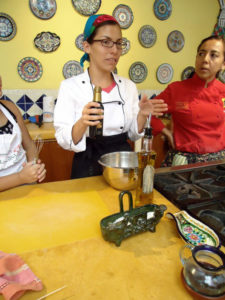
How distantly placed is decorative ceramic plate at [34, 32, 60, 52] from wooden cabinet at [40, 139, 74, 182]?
93 cm

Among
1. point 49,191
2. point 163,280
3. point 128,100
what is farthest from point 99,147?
point 163,280

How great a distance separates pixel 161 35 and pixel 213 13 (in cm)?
80

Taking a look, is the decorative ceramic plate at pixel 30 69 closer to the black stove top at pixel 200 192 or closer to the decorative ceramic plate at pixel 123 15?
the decorative ceramic plate at pixel 123 15

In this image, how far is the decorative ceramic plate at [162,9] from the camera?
7.80 feet

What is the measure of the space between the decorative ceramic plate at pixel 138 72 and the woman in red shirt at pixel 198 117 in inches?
35.2

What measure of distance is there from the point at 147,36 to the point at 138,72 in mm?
390

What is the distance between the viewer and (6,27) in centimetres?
194

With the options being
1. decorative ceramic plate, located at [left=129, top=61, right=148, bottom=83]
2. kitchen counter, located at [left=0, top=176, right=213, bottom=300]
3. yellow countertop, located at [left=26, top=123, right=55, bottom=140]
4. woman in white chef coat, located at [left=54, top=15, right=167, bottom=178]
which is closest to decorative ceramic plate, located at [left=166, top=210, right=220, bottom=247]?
kitchen counter, located at [left=0, top=176, right=213, bottom=300]

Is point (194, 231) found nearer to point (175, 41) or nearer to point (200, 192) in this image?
point (200, 192)

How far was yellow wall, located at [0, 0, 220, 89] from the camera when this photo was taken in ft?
6.61

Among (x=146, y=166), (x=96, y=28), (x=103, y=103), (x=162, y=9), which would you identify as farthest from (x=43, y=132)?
(x=162, y=9)

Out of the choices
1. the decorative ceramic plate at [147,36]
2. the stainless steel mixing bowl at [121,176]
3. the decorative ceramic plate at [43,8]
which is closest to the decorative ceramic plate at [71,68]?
the decorative ceramic plate at [43,8]

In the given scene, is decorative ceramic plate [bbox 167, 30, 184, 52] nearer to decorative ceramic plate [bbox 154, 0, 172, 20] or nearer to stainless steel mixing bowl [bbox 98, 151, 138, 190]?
decorative ceramic plate [bbox 154, 0, 172, 20]

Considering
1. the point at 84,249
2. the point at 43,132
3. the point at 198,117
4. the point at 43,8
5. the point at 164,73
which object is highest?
the point at 43,8
